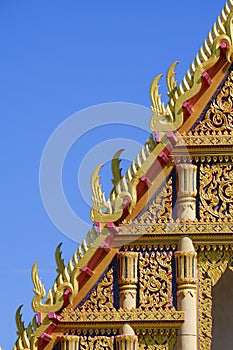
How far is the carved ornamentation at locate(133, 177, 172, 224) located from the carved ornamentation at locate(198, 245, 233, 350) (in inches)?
22.5

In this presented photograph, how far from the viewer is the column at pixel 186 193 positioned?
52.1 ft

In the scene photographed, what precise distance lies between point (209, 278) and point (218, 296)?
2.25 m

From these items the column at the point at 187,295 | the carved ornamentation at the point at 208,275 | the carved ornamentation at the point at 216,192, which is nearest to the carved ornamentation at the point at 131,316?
the column at the point at 187,295

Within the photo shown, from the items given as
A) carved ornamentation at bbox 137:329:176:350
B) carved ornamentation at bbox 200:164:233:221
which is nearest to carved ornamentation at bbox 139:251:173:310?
carved ornamentation at bbox 137:329:176:350

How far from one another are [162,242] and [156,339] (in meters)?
1.13

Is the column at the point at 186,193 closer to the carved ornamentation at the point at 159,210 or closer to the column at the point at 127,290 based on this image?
the carved ornamentation at the point at 159,210

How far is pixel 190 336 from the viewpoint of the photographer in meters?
15.6

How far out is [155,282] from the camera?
1570cm

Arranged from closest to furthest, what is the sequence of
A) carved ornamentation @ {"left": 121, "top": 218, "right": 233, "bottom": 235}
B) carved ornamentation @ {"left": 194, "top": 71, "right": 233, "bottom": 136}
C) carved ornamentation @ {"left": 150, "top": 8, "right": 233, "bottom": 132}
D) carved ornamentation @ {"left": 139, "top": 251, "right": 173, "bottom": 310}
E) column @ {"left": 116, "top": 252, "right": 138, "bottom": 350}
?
column @ {"left": 116, "top": 252, "right": 138, "bottom": 350}, carved ornamentation @ {"left": 139, "top": 251, "right": 173, "bottom": 310}, carved ornamentation @ {"left": 121, "top": 218, "right": 233, "bottom": 235}, carved ornamentation @ {"left": 150, "top": 8, "right": 233, "bottom": 132}, carved ornamentation @ {"left": 194, "top": 71, "right": 233, "bottom": 136}

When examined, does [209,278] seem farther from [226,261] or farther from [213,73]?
[213,73]

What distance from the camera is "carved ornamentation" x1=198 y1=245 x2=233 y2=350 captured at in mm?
15609

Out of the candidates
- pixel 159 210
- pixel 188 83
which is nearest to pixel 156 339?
pixel 159 210

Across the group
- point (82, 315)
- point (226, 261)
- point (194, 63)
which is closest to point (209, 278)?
point (226, 261)

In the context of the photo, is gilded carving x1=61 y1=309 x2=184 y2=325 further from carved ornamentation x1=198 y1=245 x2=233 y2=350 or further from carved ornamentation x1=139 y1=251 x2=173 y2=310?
carved ornamentation x1=198 y1=245 x2=233 y2=350
